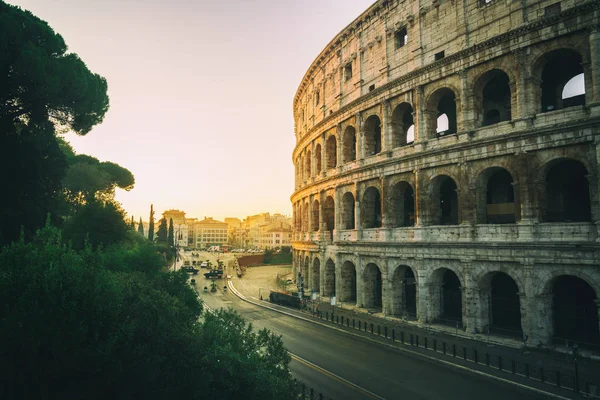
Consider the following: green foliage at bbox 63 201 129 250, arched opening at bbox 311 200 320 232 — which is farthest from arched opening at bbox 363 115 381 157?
green foliage at bbox 63 201 129 250

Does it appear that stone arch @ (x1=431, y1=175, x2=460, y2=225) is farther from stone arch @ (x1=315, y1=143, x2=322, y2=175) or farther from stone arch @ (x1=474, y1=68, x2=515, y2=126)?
stone arch @ (x1=315, y1=143, x2=322, y2=175)

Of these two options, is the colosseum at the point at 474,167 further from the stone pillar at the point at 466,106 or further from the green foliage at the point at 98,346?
the green foliage at the point at 98,346

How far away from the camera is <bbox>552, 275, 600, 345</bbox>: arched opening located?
17.3 m

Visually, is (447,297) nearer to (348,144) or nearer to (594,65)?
(348,144)

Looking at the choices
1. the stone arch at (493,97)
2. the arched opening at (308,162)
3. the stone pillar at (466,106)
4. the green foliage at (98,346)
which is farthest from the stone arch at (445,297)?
the arched opening at (308,162)

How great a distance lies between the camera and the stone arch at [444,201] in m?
22.7

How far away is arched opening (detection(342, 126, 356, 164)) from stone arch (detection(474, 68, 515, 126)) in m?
10.4

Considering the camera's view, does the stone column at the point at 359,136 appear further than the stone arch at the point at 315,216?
No

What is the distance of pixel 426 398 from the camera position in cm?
1308

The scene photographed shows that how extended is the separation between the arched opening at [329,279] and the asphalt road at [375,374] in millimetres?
9936

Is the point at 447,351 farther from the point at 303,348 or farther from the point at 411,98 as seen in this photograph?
the point at 411,98

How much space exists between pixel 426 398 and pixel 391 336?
7893 mm

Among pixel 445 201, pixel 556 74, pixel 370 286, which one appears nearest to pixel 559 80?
pixel 556 74

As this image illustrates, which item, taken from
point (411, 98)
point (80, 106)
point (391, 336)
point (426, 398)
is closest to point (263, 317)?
point (391, 336)
